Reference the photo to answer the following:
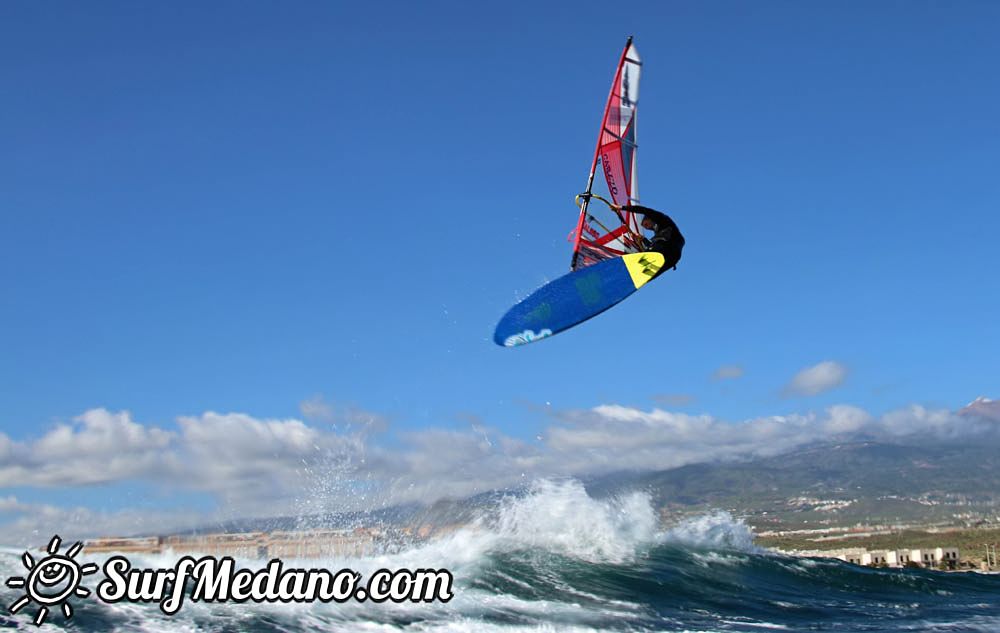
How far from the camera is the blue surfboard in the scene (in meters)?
11.5

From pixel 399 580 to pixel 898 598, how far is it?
10.2 metres

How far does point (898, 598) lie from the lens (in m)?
16.3

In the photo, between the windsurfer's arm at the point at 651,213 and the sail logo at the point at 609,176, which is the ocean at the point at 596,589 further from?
the sail logo at the point at 609,176

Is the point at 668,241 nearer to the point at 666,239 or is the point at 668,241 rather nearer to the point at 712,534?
the point at 666,239

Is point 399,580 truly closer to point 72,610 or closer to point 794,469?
point 72,610

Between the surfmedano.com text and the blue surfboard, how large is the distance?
3.75 m

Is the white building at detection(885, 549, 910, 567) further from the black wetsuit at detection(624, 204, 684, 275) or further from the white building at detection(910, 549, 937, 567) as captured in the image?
the black wetsuit at detection(624, 204, 684, 275)

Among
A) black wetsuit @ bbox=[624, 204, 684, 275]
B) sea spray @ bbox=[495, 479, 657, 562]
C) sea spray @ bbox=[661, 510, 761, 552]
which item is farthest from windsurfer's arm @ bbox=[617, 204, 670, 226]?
sea spray @ bbox=[661, 510, 761, 552]

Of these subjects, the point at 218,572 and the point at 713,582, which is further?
the point at 713,582

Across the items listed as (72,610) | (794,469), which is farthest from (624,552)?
(794,469)

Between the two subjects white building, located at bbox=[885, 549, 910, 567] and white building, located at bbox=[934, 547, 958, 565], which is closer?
white building, located at bbox=[885, 549, 910, 567]

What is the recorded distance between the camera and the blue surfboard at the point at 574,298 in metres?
11.5

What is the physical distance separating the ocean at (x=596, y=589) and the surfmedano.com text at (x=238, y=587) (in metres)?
0.17

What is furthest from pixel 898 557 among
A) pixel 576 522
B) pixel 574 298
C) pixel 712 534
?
pixel 574 298
